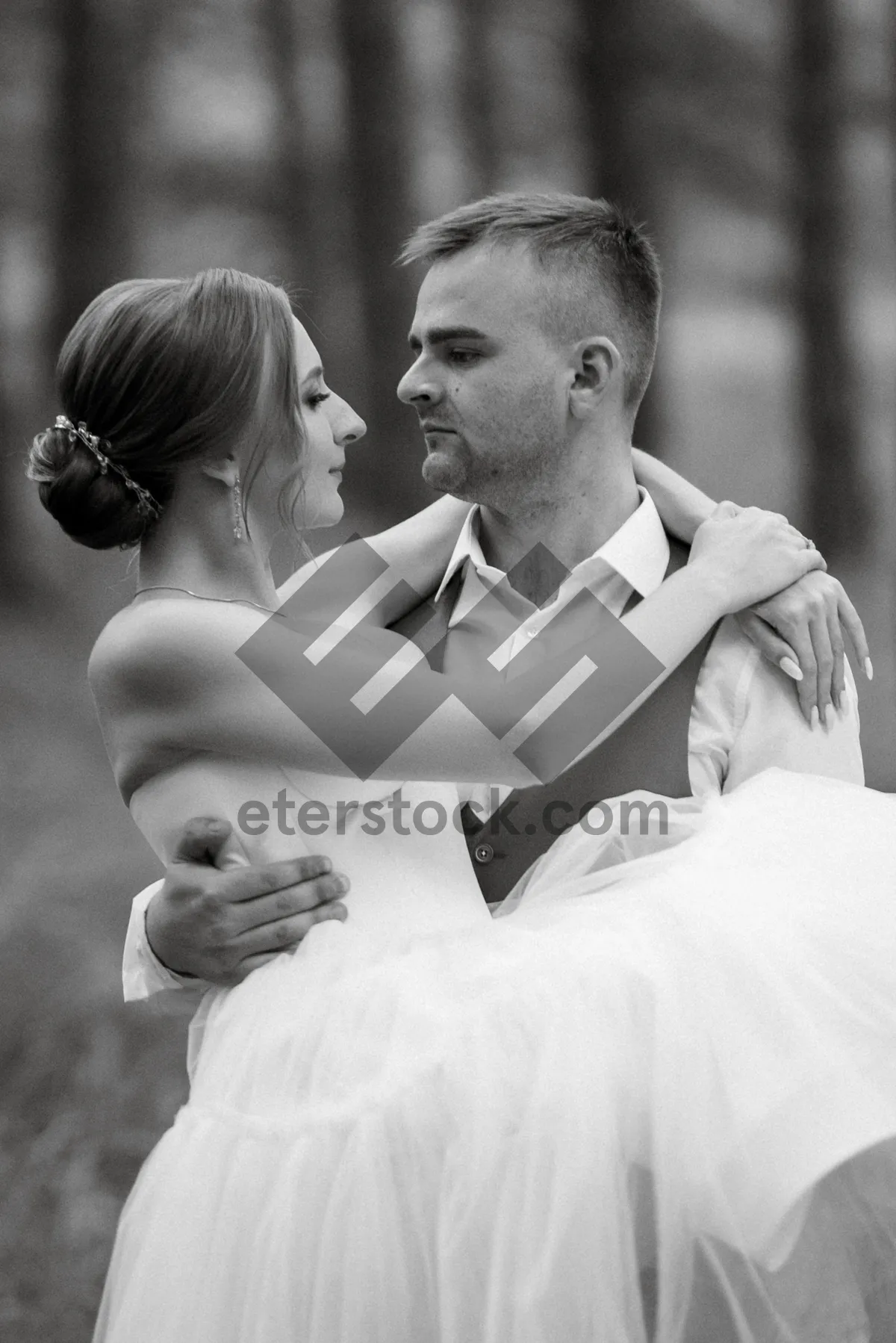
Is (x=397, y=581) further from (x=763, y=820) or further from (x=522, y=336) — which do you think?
(x=763, y=820)

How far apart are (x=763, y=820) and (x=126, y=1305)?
2.06 ft

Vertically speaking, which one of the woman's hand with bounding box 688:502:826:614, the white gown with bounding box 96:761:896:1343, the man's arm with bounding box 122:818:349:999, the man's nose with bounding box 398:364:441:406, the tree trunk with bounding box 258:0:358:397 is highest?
the tree trunk with bounding box 258:0:358:397

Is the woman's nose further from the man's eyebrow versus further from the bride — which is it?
the man's eyebrow

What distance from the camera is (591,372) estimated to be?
1.56 metres

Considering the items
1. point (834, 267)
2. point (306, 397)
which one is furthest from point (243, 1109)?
point (834, 267)

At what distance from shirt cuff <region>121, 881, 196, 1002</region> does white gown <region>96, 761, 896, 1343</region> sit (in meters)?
0.21

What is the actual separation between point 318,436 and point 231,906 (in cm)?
45

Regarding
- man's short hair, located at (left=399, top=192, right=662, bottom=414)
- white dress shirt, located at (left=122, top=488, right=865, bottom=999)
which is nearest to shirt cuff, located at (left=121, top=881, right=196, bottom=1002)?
white dress shirt, located at (left=122, top=488, right=865, bottom=999)

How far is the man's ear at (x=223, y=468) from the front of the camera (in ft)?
4.36

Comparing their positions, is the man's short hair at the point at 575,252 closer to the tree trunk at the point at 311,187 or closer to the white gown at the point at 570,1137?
the white gown at the point at 570,1137

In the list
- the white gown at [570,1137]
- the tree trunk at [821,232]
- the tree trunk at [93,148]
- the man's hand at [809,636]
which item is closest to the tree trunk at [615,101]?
the tree trunk at [821,232]

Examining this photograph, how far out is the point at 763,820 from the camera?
1.21 metres

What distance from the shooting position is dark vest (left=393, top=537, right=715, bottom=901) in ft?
4.67

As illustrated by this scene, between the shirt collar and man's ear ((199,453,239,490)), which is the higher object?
man's ear ((199,453,239,490))
